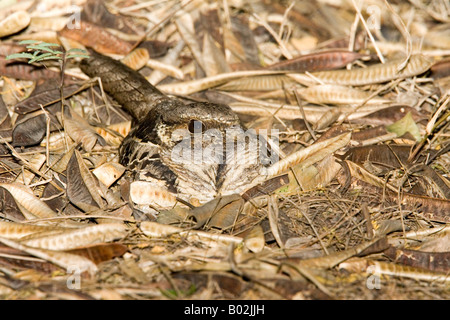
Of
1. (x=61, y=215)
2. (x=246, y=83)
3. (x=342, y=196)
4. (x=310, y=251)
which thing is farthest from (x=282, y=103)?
(x=61, y=215)

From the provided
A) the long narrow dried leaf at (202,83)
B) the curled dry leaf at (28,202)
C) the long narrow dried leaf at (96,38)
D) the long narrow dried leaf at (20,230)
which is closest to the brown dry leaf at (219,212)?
the long narrow dried leaf at (20,230)

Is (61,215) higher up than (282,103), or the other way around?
(282,103)

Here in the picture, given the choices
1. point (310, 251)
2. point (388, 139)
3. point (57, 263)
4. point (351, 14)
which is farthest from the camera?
point (351, 14)

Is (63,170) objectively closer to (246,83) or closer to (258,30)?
(246,83)

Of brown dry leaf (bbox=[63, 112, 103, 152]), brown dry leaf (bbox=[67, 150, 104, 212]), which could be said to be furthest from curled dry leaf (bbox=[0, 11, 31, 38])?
brown dry leaf (bbox=[67, 150, 104, 212])

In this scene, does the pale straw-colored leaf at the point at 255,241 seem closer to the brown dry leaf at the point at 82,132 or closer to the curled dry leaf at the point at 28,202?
the curled dry leaf at the point at 28,202

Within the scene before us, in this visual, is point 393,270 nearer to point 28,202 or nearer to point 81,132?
point 28,202
